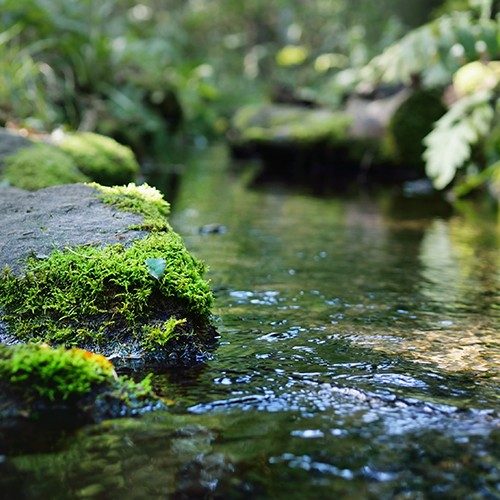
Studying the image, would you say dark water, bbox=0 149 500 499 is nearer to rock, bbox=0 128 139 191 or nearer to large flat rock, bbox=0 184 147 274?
large flat rock, bbox=0 184 147 274

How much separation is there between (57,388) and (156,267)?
2.71 ft

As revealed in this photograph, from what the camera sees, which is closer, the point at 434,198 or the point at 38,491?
the point at 38,491

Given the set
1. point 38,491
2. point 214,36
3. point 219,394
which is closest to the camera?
point 38,491

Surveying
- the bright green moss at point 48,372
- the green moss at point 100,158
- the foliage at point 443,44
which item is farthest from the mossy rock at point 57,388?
the foliage at point 443,44

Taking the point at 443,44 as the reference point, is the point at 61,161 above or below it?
below

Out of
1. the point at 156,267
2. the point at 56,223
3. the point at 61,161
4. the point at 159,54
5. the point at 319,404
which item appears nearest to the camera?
the point at 319,404

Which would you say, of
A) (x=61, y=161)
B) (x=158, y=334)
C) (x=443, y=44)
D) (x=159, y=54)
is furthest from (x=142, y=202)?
(x=159, y=54)

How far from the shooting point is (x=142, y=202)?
3.79 meters

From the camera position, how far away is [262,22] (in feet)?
101

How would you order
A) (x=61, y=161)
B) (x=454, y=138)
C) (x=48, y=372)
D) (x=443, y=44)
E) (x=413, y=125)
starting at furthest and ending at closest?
(x=413, y=125) < (x=454, y=138) < (x=443, y=44) < (x=61, y=161) < (x=48, y=372)

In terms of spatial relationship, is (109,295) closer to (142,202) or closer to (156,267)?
(156,267)

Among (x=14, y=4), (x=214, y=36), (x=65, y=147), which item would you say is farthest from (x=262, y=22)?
(x=65, y=147)

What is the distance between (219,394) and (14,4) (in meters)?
10.9

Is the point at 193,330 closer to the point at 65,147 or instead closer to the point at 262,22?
the point at 65,147
